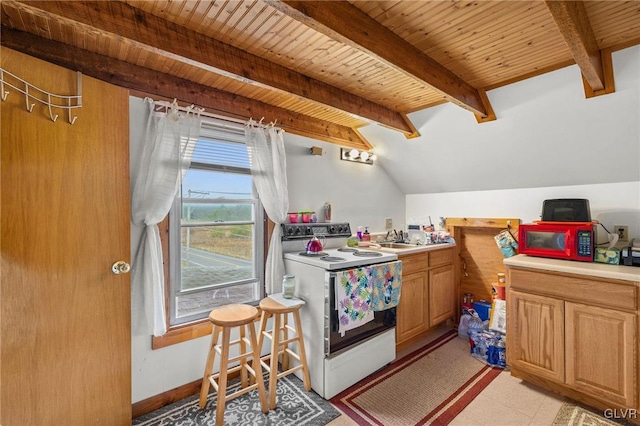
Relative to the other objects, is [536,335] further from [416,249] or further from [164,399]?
[164,399]

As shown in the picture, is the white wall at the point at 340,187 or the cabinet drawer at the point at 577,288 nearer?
the cabinet drawer at the point at 577,288

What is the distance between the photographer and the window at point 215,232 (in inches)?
84.4

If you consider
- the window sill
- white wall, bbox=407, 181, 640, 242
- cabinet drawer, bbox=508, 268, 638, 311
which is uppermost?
white wall, bbox=407, 181, 640, 242

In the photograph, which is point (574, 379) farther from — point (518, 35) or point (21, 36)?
point (21, 36)

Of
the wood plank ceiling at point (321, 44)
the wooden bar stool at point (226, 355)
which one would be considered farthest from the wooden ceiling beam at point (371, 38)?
the wooden bar stool at point (226, 355)

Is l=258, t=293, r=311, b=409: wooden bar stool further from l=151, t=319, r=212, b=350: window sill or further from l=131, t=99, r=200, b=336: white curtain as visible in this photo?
l=131, t=99, r=200, b=336: white curtain

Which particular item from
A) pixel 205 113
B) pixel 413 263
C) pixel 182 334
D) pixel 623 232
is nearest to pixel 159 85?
pixel 205 113

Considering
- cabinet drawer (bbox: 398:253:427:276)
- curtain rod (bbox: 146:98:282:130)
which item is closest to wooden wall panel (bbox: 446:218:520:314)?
cabinet drawer (bbox: 398:253:427:276)

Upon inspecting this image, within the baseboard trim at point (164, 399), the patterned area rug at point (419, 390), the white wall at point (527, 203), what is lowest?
the patterned area rug at point (419, 390)

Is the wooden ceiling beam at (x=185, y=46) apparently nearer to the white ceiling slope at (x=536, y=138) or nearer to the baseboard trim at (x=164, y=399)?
the white ceiling slope at (x=536, y=138)

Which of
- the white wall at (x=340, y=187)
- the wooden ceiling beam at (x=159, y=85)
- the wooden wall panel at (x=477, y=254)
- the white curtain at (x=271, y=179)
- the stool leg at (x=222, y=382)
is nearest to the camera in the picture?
the wooden ceiling beam at (x=159, y=85)

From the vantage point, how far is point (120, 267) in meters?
1.60

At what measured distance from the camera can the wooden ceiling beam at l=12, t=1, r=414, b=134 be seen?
1262 mm

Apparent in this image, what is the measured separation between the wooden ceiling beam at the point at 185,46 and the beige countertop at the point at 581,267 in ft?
6.04
